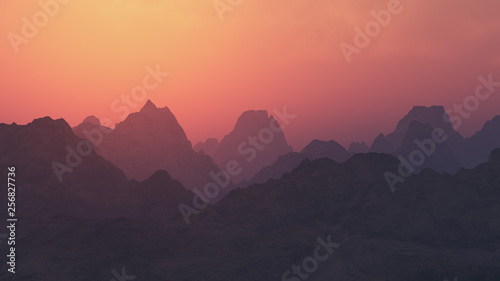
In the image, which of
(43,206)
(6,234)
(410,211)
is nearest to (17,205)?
(43,206)

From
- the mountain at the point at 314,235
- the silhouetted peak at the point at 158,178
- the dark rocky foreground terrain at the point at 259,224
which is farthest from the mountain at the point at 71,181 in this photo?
the mountain at the point at 314,235

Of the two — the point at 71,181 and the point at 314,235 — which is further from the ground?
the point at 71,181

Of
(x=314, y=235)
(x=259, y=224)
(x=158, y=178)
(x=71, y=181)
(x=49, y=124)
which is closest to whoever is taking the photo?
(x=314, y=235)

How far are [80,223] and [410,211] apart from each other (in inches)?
3647

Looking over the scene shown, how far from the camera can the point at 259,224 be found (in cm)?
14325

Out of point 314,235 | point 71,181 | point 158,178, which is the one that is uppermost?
point 71,181

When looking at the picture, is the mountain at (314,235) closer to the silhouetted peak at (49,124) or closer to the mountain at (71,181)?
the mountain at (71,181)

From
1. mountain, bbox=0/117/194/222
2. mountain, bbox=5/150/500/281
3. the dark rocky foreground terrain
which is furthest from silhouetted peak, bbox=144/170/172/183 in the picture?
mountain, bbox=5/150/500/281

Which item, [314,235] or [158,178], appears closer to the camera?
[314,235]

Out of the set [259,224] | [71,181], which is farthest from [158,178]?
[259,224]

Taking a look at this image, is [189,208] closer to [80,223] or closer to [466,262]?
[80,223]

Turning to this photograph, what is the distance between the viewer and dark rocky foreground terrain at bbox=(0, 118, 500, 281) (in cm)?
10450

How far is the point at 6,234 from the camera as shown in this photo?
130875mm

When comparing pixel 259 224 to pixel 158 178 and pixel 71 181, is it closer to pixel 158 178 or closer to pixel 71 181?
pixel 158 178
